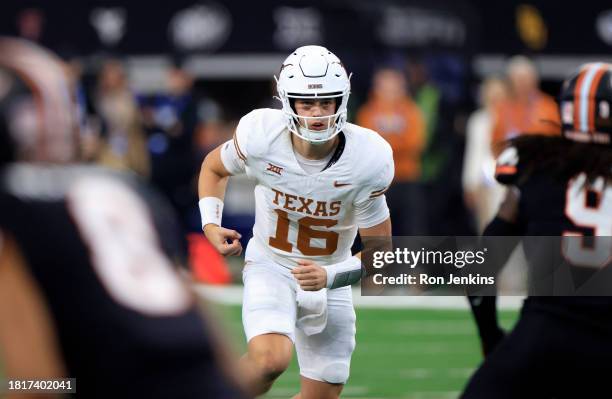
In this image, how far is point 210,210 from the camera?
5.87 m

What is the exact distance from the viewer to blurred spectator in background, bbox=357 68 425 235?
39.0 feet

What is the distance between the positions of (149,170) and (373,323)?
272cm

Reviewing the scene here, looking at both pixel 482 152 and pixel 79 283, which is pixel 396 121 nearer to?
pixel 482 152

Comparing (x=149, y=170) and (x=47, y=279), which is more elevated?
(x=47, y=279)

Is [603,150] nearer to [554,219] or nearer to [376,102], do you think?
[554,219]

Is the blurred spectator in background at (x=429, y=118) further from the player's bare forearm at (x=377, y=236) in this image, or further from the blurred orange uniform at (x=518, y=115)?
the player's bare forearm at (x=377, y=236)

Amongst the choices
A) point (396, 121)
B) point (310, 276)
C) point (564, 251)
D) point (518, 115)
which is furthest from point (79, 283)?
point (396, 121)

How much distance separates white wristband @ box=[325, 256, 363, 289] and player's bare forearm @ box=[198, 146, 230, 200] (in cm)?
64

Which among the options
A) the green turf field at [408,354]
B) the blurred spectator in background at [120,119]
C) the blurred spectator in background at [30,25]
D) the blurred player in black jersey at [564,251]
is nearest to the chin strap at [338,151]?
the blurred player in black jersey at [564,251]

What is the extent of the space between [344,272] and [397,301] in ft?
20.8

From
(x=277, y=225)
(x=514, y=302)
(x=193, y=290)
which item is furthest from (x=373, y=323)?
(x=193, y=290)

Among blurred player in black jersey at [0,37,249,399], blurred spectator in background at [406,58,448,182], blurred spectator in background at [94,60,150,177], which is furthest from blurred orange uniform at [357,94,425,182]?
blurred player in black jersey at [0,37,249,399]

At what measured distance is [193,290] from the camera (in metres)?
2.59

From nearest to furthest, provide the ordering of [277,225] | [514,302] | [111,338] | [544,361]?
[111,338] → [544,361] → [277,225] → [514,302]
